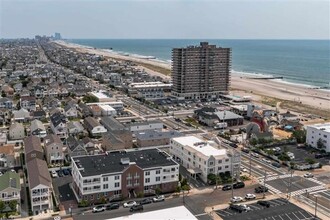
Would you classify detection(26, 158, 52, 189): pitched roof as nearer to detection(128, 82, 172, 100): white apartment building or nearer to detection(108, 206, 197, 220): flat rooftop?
detection(108, 206, 197, 220): flat rooftop

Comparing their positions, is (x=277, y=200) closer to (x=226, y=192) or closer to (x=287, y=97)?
(x=226, y=192)

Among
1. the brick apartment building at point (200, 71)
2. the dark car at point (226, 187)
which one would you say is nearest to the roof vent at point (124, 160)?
the dark car at point (226, 187)

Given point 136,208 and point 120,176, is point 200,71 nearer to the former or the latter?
point 120,176

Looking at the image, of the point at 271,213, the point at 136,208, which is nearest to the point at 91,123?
the point at 136,208

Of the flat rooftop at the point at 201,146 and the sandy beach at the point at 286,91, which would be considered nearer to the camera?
→ the flat rooftop at the point at 201,146

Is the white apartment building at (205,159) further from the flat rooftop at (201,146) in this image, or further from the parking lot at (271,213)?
the parking lot at (271,213)

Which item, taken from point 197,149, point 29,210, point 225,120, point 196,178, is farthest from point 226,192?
point 225,120

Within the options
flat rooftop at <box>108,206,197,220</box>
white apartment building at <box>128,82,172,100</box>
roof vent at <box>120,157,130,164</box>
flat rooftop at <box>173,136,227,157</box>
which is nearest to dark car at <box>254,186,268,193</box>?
flat rooftop at <box>173,136,227,157</box>
